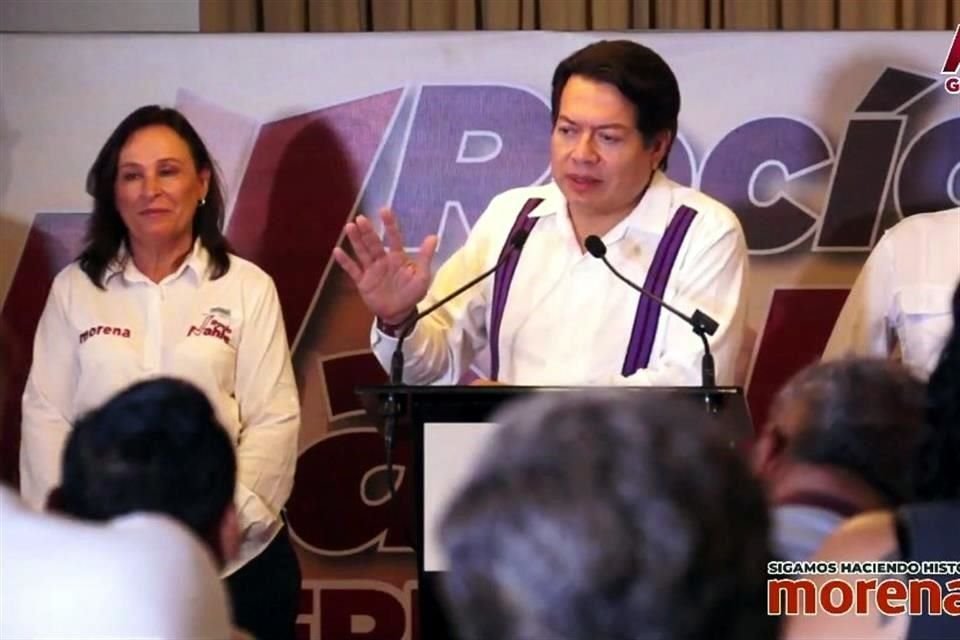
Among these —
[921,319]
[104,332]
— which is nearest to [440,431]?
[104,332]

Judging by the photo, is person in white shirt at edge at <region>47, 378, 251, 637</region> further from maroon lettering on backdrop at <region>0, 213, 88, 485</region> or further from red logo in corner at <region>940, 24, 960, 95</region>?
red logo in corner at <region>940, 24, 960, 95</region>

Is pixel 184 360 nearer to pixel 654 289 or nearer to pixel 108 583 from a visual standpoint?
pixel 654 289

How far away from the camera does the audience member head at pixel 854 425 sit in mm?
1724

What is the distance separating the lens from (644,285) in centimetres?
282

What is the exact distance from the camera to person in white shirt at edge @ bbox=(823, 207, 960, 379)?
298cm

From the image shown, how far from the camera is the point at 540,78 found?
3443mm

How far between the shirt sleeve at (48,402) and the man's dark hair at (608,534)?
6.74ft

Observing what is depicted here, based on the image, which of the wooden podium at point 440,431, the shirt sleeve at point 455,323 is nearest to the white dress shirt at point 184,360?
the shirt sleeve at point 455,323

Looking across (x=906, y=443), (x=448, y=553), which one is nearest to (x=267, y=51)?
(x=906, y=443)

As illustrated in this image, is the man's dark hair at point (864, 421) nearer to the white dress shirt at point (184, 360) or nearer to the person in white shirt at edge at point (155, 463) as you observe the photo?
the person in white shirt at edge at point (155, 463)

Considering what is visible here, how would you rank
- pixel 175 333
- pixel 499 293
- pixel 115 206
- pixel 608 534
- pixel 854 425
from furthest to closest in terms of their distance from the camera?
pixel 115 206 → pixel 175 333 → pixel 499 293 → pixel 854 425 → pixel 608 534

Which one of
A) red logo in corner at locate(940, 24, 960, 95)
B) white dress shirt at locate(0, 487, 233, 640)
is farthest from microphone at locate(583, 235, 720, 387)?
red logo in corner at locate(940, 24, 960, 95)

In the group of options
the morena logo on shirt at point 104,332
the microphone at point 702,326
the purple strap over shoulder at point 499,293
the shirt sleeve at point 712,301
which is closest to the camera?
the microphone at point 702,326

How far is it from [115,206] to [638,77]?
1.09 m
